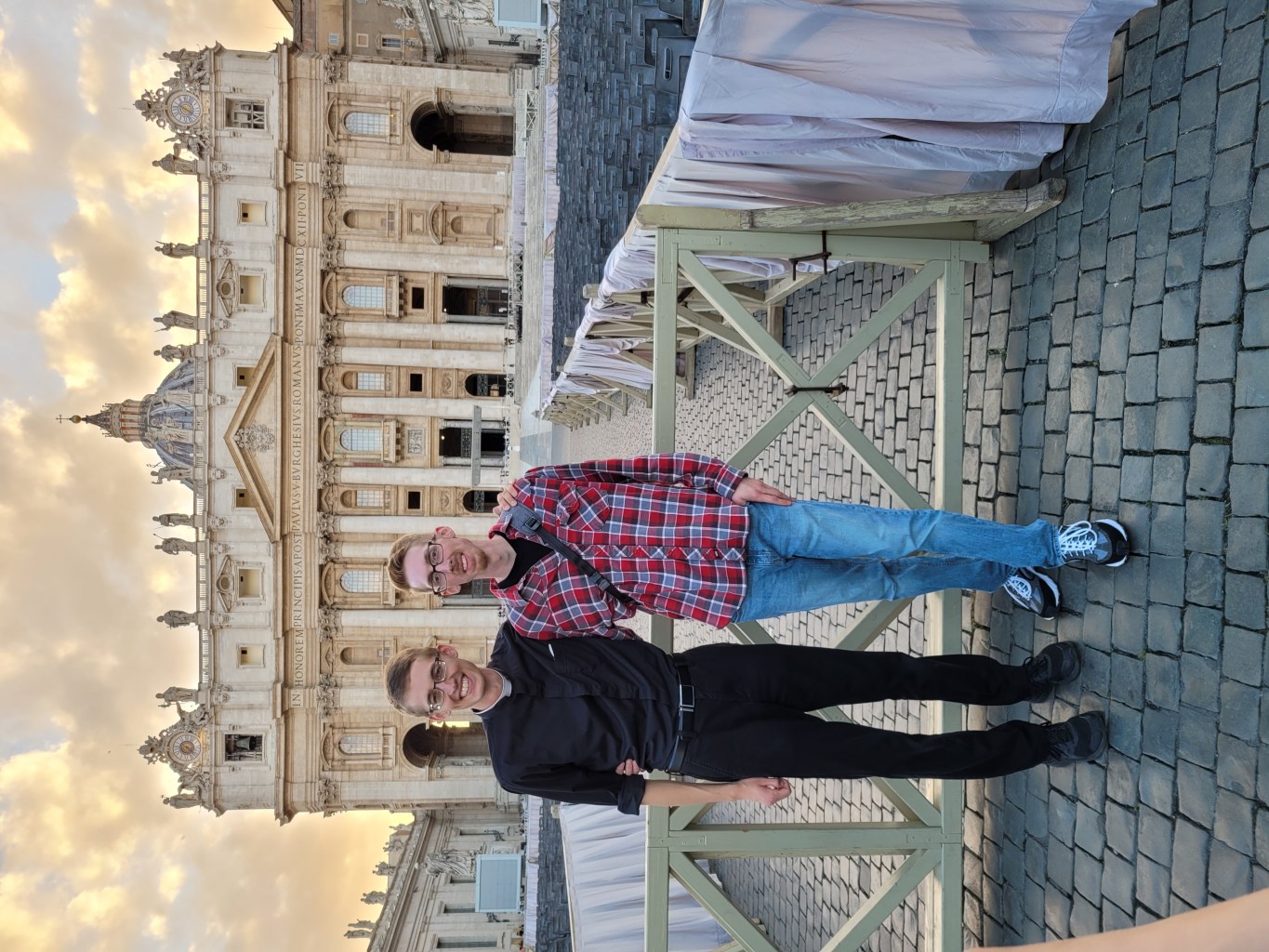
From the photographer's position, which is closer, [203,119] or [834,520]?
[834,520]

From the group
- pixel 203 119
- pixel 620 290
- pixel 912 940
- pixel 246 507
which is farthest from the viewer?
pixel 246 507

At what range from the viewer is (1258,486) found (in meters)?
3.03

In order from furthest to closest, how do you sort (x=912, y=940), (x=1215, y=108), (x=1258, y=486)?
(x=912, y=940) → (x=1215, y=108) → (x=1258, y=486)

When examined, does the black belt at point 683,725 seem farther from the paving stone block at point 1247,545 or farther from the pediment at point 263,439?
the pediment at point 263,439

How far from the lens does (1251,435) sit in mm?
3062

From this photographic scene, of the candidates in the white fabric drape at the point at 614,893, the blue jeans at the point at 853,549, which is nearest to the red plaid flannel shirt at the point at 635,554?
the blue jeans at the point at 853,549

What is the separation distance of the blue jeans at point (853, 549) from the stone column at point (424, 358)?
65.3 feet

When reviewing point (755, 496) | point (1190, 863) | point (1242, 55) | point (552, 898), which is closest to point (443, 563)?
point (755, 496)

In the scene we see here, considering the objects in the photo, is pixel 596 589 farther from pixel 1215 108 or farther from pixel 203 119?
pixel 203 119

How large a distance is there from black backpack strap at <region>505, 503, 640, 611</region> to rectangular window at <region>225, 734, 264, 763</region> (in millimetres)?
21709

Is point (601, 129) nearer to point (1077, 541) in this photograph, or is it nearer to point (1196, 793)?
point (1077, 541)

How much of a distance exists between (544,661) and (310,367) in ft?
65.4

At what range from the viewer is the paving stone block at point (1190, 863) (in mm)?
3170

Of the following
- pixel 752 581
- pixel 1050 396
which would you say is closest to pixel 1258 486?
pixel 1050 396
